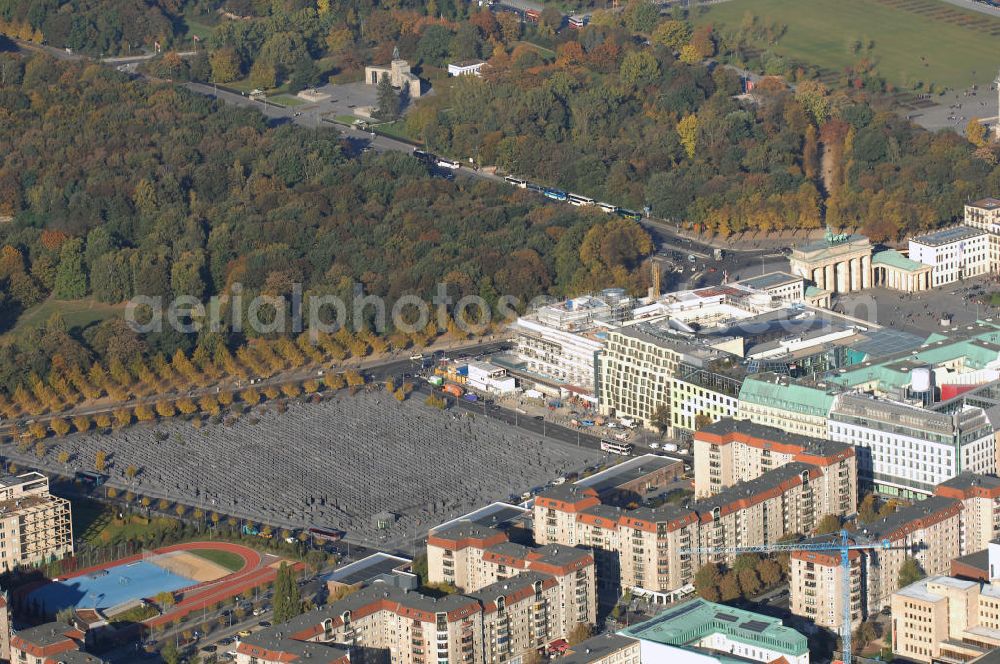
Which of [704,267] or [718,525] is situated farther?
[704,267]

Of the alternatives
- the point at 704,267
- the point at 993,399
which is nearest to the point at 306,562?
the point at 993,399

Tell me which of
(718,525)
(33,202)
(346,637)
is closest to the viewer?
(346,637)

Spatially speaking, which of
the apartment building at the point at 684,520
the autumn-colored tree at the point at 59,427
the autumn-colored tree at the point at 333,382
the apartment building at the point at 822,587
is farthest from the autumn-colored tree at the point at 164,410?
the apartment building at the point at 822,587

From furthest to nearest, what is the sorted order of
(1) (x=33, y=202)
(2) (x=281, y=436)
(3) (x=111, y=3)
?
1. (3) (x=111, y=3)
2. (1) (x=33, y=202)
3. (2) (x=281, y=436)

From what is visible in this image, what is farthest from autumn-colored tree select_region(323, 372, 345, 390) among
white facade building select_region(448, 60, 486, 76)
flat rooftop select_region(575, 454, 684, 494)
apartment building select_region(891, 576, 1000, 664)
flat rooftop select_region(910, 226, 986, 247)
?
white facade building select_region(448, 60, 486, 76)

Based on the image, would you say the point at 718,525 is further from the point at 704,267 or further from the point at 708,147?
the point at 708,147

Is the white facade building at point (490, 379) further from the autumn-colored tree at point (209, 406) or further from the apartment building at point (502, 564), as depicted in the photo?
the apartment building at point (502, 564)

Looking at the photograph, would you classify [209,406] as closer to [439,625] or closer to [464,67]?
[439,625]
